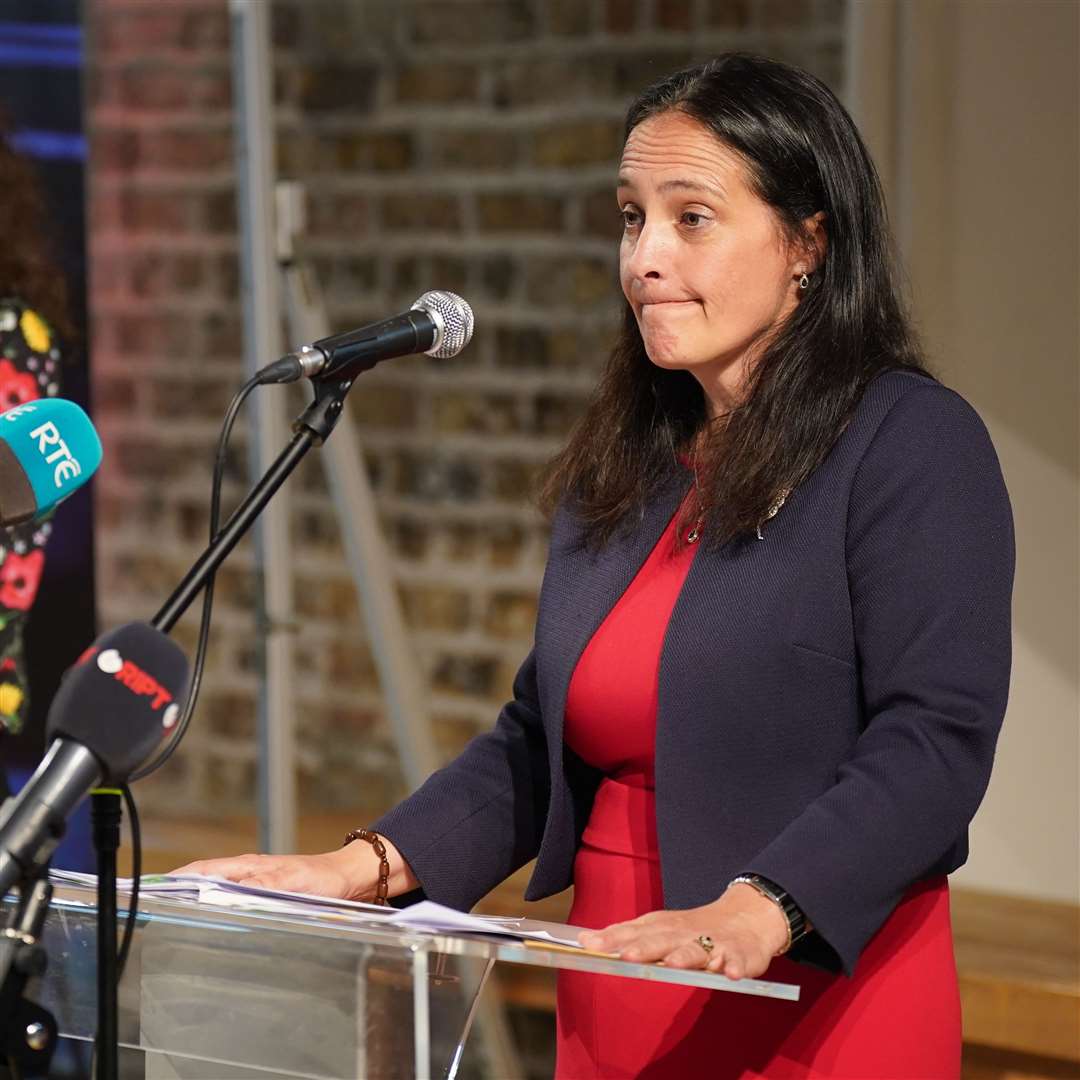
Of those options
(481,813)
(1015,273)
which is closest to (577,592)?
(481,813)

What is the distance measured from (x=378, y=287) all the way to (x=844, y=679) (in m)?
2.80

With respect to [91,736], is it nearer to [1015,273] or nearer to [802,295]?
[802,295]

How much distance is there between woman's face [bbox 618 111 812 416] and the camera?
1688 millimetres

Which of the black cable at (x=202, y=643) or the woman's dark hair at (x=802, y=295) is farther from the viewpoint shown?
the woman's dark hair at (x=802, y=295)

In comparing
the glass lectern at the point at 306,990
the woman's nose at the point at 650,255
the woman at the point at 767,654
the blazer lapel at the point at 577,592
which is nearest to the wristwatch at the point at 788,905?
the woman at the point at 767,654

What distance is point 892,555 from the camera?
1.55 meters

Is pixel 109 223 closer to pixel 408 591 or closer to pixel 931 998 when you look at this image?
pixel 408 591

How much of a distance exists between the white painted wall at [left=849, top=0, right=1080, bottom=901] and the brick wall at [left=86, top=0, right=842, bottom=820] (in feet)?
2.83

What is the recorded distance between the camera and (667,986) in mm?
1696

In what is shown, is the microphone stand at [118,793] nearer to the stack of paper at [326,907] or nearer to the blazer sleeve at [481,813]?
the stack of paper at [326,907]

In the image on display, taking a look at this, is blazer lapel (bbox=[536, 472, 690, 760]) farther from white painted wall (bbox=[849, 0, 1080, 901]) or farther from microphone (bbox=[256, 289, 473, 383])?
white painted wall (bbox=[849, 0, 1080, 901])

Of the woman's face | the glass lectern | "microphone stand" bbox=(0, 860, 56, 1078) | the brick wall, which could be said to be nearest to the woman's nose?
the woman's face

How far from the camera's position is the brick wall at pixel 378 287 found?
4.03 m

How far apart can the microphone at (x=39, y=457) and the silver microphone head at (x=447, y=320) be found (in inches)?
12.6
